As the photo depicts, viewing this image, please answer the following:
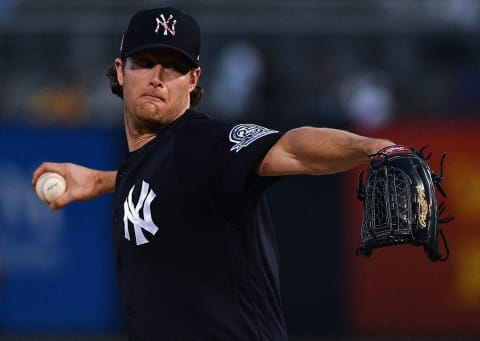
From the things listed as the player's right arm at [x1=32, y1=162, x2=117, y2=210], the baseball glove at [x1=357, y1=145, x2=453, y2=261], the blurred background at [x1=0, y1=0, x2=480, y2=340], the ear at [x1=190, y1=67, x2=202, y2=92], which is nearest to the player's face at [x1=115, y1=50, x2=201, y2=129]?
the ear at [x1=190, y1=67, x2=202, y2=92]

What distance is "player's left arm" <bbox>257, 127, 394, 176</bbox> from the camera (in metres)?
3.12

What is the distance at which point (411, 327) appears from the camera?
970cm

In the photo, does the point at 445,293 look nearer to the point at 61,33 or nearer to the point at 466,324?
the point at 466,324

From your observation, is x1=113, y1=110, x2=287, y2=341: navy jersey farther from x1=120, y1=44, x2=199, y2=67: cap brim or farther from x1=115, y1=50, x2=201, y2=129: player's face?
x1=120, y1=44, x2=199, y2=67: cap brim

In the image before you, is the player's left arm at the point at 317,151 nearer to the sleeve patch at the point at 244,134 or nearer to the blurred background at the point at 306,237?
the sleeve patch at the point at 244,134

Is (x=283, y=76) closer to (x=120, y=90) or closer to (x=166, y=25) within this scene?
(x=120, y=90)

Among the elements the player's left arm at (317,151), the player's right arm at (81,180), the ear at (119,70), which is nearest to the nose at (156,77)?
the ear at (119,70)

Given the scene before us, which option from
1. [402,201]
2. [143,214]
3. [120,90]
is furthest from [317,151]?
[120,90]

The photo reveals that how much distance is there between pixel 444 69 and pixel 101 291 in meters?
4.76

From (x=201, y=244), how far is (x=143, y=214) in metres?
0.26

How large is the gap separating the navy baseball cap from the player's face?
37 millimetres

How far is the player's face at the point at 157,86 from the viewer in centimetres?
394

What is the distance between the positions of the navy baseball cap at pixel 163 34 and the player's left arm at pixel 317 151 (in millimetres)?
768

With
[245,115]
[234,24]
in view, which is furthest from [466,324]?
[234,24]
